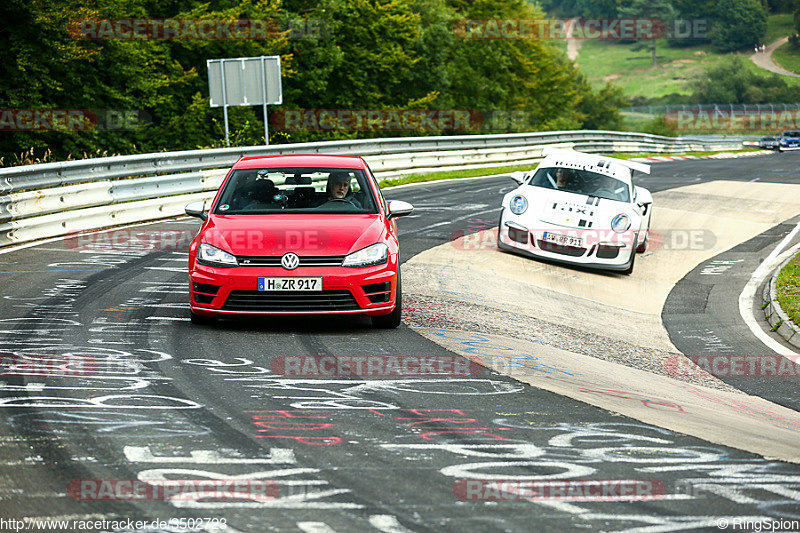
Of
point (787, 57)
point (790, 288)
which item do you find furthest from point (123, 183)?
point (787, 57)

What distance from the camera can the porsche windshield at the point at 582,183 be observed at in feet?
46.7

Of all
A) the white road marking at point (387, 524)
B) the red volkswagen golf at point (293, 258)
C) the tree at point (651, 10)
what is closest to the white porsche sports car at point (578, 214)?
the red volkswagen golf at point (293, 258)

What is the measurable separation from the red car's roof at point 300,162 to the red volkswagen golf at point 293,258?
48cm

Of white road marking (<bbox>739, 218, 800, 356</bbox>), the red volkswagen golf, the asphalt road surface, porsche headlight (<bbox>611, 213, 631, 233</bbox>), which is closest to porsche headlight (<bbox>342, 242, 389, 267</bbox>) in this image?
the red volkswagen golf

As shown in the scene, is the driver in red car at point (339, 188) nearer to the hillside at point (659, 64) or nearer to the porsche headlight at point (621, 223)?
the porsche headlight at point (621, 223)

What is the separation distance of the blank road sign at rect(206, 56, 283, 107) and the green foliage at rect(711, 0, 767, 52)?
158995mm

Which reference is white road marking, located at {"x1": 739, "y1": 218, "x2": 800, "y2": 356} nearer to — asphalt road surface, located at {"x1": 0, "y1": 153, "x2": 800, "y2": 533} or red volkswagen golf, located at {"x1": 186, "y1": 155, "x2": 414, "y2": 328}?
asphalt road surface, located at {"x1": 0, "y1": 153, "x2": 800, "y2": 533}

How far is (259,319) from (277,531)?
5.05m

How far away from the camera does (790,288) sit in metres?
12.4

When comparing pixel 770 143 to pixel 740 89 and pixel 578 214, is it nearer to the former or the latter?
pixel 578 214

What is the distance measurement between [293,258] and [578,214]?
22.5ft

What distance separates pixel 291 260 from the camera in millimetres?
7988

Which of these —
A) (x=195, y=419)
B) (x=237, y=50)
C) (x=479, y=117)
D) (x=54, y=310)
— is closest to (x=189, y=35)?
(x=237, y=50)

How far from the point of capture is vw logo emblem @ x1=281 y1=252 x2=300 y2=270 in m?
7.97
